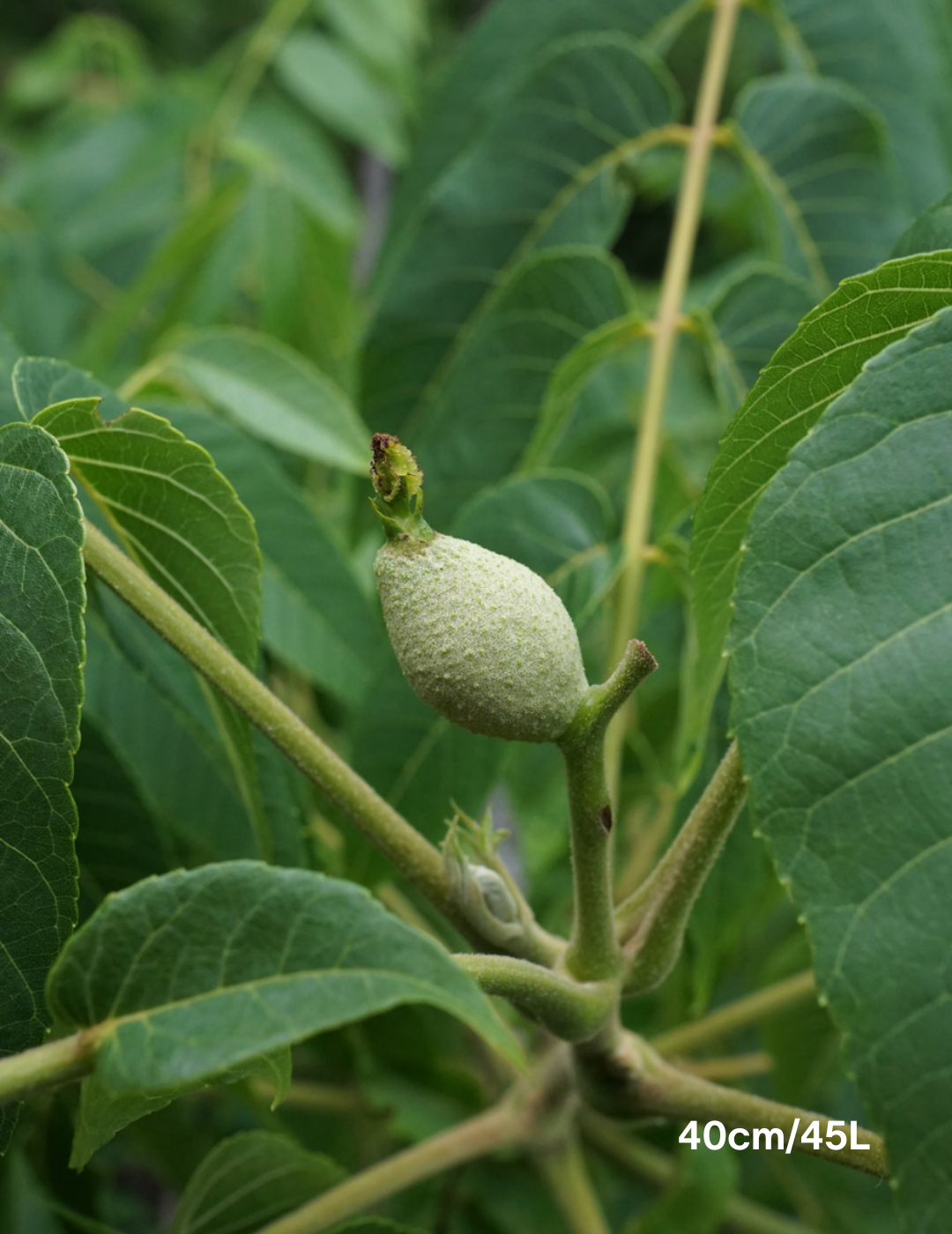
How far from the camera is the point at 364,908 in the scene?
394 millimetres

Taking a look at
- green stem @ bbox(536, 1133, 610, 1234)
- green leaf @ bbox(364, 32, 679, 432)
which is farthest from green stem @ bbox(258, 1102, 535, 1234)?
green leaf @ bbox(364, 32, 679, 432)

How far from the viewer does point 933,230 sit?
0.55 meters

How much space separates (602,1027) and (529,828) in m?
0.41

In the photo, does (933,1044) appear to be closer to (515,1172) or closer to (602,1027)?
(602,1027)

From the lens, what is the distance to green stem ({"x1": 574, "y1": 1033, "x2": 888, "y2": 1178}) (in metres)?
0.56

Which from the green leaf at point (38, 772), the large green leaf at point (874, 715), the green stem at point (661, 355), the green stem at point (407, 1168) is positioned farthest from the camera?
the green stem at point (661, 355)

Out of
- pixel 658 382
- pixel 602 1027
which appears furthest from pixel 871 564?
pixel 658 382

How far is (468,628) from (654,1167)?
0.87 m

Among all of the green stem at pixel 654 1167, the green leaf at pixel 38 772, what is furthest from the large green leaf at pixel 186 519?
the green stem at pixel 654 1167

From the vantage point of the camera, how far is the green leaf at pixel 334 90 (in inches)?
63.1

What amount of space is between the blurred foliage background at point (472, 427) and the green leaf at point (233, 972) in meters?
0.22

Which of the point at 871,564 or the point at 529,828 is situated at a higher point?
the point at 871,564

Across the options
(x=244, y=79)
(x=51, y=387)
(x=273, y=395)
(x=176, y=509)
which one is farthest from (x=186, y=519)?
(x=244, y=79)

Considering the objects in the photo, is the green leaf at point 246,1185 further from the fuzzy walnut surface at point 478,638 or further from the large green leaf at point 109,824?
the fuzzy walnut surface at point 478,638
